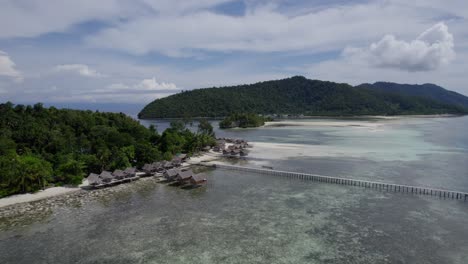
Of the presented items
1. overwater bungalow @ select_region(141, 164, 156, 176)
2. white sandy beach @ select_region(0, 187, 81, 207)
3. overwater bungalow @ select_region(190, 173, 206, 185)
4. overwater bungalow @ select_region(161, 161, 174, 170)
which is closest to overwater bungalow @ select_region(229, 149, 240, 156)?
overwater bungalow @ select_region(161, 161, 174, 170)

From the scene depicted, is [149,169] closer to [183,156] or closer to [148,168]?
[148,168]

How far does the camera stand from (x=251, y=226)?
1888 centimetres

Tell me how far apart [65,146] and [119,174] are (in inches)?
355

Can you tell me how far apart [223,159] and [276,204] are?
19.1 meters

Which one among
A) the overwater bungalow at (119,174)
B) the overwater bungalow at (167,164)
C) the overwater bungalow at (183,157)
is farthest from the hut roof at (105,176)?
the overwater bungalow at (183,157)

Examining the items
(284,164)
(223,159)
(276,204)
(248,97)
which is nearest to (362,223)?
(276,204)

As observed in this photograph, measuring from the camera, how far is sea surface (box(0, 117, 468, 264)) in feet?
51.2

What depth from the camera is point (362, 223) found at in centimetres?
1922

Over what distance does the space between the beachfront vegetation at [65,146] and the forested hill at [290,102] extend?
309 ft

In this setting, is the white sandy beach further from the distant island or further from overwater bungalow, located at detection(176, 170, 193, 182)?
the distant island

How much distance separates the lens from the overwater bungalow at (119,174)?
28575 millimetres

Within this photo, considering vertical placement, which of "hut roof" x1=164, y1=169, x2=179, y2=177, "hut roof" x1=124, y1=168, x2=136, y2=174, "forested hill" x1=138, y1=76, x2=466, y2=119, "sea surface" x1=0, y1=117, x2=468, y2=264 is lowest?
"sea surface" x1=0, y1=117, x2=468, y2=264

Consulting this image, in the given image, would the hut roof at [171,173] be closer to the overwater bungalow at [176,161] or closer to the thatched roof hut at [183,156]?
the overwater bungalow at [176,161]

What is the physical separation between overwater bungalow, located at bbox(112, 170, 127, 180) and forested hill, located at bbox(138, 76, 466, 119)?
355 feet
